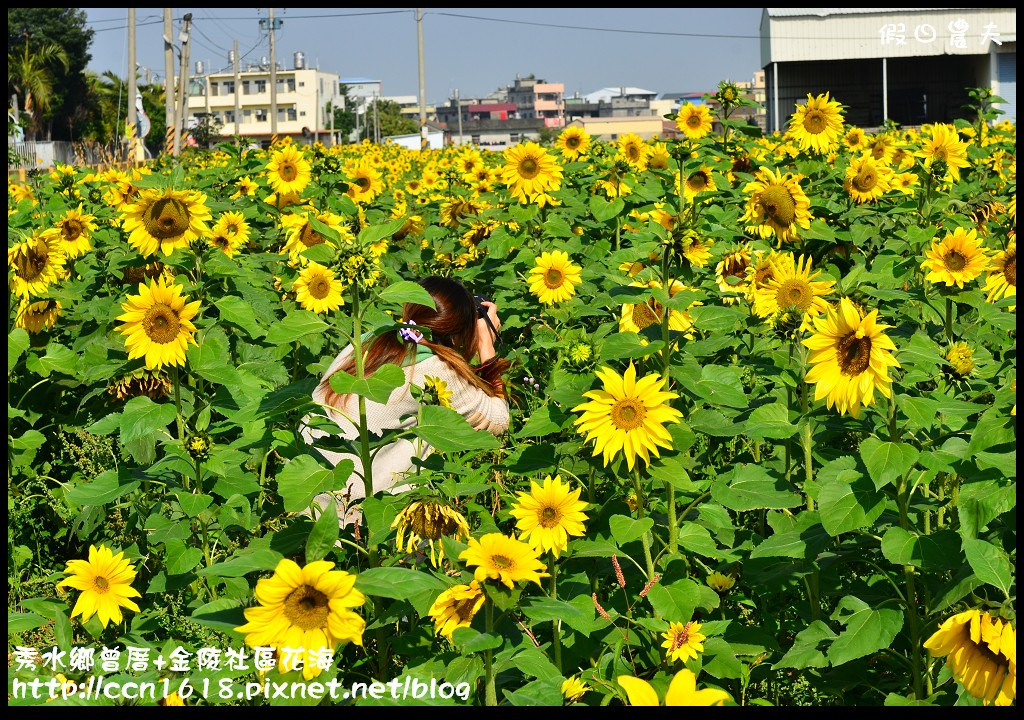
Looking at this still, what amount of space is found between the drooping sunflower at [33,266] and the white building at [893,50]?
84.4ft

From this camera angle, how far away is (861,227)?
529 cm

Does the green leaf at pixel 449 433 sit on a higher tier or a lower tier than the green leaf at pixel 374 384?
lower

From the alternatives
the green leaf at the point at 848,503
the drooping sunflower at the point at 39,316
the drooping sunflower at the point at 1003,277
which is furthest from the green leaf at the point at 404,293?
the drooping sunflower at the point at 39,316

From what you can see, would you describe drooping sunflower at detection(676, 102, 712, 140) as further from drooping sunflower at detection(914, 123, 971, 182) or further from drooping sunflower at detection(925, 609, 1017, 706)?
drooping sunflower at detection(925, 609, 1017, 706)

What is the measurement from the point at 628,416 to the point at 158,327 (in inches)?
Answer: 52.2

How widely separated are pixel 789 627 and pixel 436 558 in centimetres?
126

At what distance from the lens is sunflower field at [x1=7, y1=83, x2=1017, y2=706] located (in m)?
2.24

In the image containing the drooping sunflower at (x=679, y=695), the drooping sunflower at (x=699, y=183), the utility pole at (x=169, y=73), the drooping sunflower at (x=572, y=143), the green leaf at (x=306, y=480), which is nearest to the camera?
the drooping sunflower at (x=679, y=695)

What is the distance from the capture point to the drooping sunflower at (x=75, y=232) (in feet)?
16.4

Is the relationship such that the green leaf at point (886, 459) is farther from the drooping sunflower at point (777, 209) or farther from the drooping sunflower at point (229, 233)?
the drooping sunflower at point (229, 233)

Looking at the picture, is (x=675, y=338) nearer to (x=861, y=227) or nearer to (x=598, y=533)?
(x=598, y=533)

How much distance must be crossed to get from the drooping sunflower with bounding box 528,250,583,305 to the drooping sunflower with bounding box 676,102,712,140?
1.53 m

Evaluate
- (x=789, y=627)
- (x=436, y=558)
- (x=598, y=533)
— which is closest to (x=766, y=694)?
(x=789, y=627)

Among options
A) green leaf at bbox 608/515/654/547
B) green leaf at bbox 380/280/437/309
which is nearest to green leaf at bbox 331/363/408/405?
green leaf at bbox 380/280/437/309
